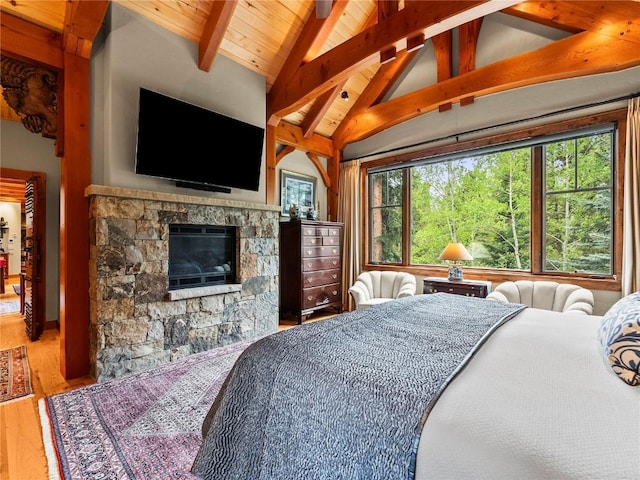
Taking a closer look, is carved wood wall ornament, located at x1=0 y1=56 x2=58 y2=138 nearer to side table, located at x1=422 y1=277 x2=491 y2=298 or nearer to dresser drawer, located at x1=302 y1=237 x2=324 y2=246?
dresser drawer, located at x1=302 y1=237 x2=324 y2=246

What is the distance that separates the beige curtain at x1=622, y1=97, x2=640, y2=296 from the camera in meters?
3.04

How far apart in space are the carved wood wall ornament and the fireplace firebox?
1.43m

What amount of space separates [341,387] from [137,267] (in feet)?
8.00

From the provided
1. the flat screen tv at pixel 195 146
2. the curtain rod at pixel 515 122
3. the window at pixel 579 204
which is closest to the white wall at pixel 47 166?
the flat screen tv at pixel 195 146

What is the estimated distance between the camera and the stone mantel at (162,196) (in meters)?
2.59

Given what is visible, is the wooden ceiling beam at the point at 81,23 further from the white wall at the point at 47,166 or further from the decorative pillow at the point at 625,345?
the decorative pillow at the point at 625,345

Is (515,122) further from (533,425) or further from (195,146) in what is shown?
(533,425)

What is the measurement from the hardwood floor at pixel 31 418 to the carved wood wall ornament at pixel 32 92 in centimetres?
216

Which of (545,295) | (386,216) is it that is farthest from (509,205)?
(386,216)

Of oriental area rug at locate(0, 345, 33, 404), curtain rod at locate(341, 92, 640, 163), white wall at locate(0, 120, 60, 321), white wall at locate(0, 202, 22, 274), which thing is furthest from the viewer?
white wall at locate(0, 202, 22, 274)

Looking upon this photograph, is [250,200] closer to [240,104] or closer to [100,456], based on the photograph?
[240,104]

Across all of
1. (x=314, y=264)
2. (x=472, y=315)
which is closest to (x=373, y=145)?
(x=314, y=264)

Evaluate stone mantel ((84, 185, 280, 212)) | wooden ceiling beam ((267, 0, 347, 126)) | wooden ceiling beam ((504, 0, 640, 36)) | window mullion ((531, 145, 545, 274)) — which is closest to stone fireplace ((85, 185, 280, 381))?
stone mantel ((84, 185, 280, 212))

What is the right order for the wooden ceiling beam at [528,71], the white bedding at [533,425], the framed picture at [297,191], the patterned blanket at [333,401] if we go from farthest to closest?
the framed picture at [297,191] < the wooden ceiling beam at [528,71] < the patterned blanket at [333,401] < the white bedding at [533,425]
